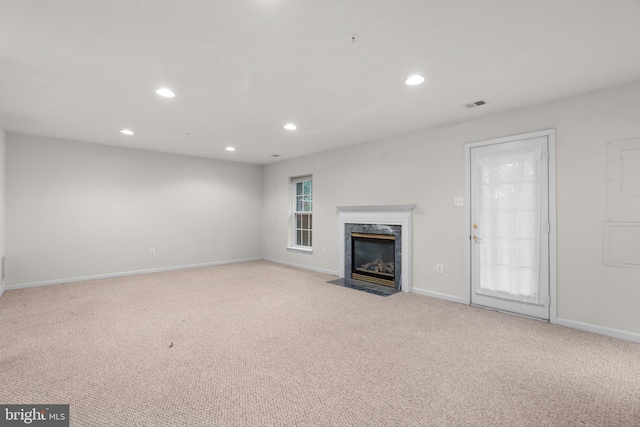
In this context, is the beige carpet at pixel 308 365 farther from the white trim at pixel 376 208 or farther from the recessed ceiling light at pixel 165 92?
the recessed ceiling light at pixel 165 92

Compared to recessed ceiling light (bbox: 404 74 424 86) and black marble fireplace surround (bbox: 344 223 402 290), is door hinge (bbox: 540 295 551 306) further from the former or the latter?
recessed ceiling light (bbox: 404 74 424 86)

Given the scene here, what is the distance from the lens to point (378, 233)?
482cm

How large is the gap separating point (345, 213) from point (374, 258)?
0.94m

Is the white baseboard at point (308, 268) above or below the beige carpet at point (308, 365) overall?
above

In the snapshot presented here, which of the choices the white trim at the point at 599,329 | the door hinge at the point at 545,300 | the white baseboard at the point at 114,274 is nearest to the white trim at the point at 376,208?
the door hinge at the point at 545,300

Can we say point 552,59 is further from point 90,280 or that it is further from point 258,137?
point 90,280

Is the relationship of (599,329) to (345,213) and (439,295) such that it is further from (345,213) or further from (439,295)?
(345,213)

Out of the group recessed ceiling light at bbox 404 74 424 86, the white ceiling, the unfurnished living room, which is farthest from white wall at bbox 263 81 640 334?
recessed ceiling light at bbox 404 74 424 86

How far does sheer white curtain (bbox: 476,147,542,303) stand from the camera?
328cm

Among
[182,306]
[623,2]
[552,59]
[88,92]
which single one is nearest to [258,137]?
[88,92]

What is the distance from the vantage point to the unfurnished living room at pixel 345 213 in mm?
1840

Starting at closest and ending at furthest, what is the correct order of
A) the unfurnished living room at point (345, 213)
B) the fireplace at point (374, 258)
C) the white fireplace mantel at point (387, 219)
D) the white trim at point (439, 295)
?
the unfurnished living room at point (345, 213) < the white trim at point (439, 295) < the white fireplace mantel at point (387, 219) < the fireplace at point (374, 258)

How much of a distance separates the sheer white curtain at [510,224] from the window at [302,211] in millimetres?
3478

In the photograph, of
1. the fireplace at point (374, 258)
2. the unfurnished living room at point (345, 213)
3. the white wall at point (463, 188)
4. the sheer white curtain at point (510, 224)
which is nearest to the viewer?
the unfurnished living room at point (345, 213)
